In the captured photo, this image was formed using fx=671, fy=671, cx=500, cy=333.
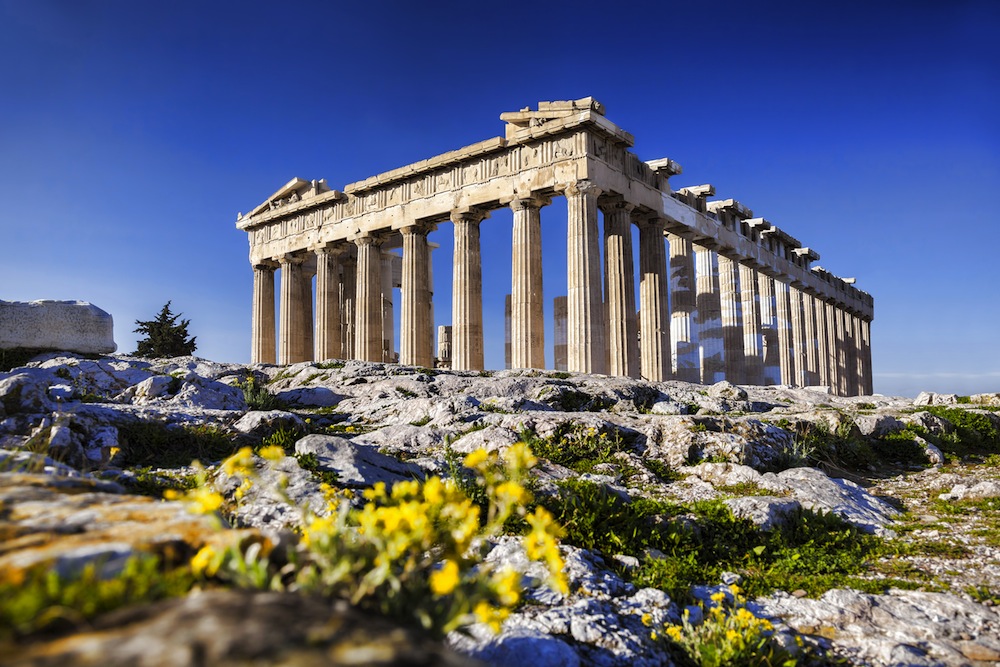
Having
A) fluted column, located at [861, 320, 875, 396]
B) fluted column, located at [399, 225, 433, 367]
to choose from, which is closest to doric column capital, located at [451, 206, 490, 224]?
fluted column, located at [399, 225, 433, 367]

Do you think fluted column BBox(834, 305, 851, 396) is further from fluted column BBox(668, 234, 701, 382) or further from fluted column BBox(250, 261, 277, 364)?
fluted column BBox(250, 261, 277, 364)

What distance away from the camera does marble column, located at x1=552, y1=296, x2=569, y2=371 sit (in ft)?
112

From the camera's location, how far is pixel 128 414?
768 cm

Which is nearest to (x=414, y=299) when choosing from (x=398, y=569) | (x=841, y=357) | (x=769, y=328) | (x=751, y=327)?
(x=751, y=327)

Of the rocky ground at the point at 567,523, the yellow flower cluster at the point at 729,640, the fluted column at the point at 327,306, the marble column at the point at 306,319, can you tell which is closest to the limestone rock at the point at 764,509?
the rocky ground at the point at 567,523

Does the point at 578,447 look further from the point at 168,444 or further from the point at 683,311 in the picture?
the point at 683,311

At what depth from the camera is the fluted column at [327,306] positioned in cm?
3238

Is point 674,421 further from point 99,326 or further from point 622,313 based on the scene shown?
point 99,326

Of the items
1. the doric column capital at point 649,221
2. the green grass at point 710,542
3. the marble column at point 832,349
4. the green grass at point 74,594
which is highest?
the doric column capital at point 649,221

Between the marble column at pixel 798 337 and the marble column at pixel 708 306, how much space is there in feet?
28.1

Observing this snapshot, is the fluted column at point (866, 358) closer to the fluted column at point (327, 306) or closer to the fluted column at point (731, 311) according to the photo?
the fluted column at point (731, 311)

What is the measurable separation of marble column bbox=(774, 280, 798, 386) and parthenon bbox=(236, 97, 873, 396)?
113 mm

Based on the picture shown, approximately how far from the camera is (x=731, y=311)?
33.1 meters

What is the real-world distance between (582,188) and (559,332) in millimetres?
12438
